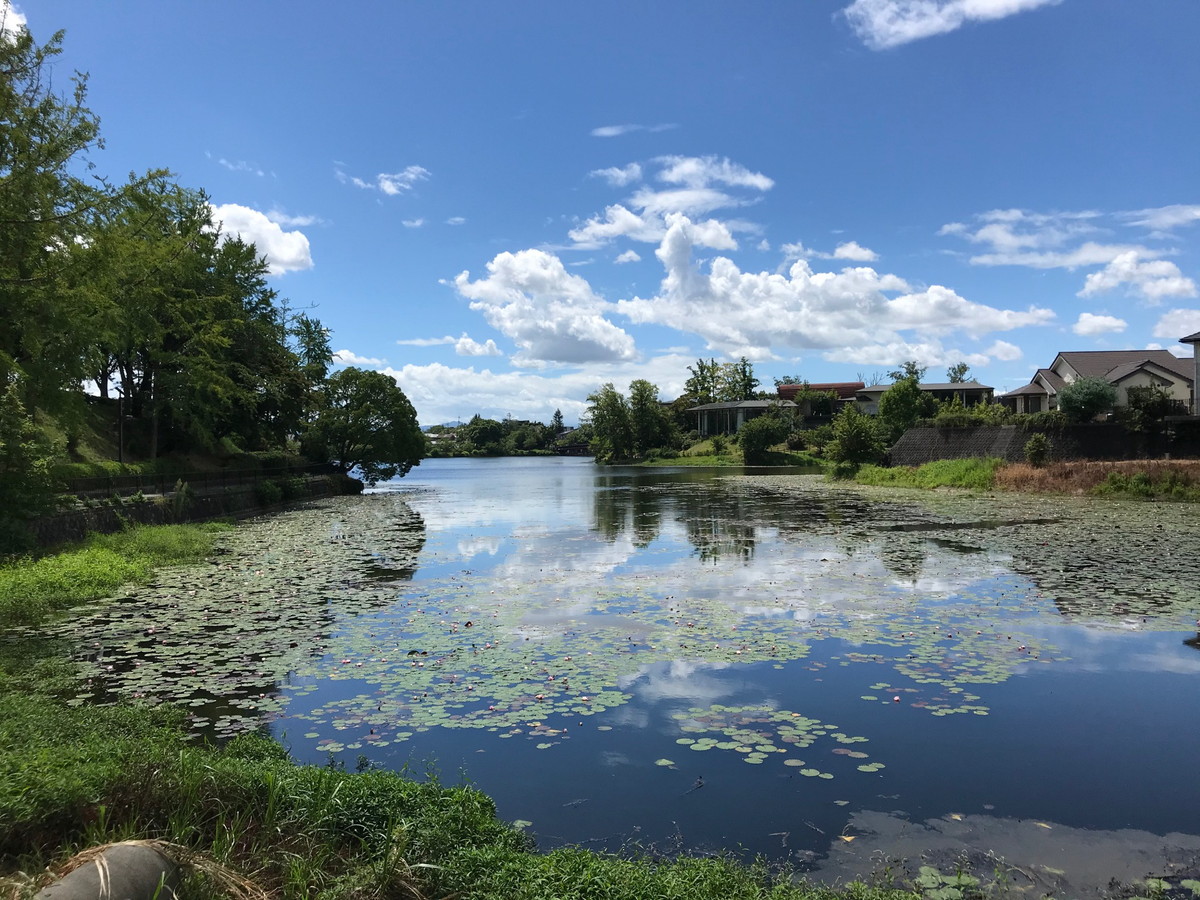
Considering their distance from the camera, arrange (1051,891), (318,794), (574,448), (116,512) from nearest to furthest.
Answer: (1051,891) < (318,794) < (116,512) < (574,448)

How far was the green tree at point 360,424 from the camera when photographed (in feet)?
143

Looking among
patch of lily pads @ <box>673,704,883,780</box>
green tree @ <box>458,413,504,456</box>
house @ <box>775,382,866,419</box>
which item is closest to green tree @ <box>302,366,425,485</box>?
patch of lily pads @ <box>673,704,883,780</box>

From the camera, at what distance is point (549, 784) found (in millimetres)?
5320

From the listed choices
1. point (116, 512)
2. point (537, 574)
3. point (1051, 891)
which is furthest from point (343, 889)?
point (116, 512)

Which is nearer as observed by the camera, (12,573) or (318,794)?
(318,794)

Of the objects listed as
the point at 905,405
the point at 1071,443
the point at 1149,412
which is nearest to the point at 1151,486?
the point at 1071,443

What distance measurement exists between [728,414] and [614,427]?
44.5 ft

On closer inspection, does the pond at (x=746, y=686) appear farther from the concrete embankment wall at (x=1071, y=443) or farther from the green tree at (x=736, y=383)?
the green tree at (x=736, y=383)

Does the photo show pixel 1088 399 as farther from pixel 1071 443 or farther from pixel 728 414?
pixel 728 414

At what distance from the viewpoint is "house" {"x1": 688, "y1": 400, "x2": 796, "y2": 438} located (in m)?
82.1

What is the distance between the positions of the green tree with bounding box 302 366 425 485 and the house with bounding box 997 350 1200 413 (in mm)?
38816

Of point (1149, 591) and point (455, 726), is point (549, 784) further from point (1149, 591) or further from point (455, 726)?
→ point (1149, 591)

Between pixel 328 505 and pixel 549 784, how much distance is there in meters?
29.9

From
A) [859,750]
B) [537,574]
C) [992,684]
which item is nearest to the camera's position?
[859,750]
